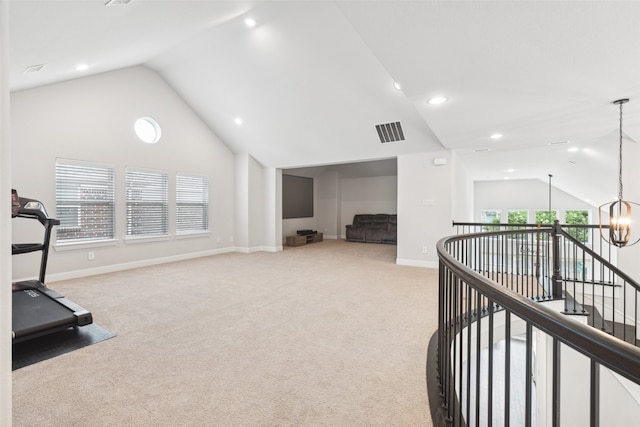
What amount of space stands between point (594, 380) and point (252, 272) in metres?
5.37

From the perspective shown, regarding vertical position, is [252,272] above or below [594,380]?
below

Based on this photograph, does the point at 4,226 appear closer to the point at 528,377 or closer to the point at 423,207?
the point at 528,377

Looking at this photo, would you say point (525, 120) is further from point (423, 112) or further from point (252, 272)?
point (252, 272)

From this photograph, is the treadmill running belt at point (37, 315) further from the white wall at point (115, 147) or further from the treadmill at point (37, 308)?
the white wall at point (115, 147)

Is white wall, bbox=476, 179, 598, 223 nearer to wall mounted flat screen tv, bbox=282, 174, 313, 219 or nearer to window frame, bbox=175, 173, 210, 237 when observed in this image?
wall mounted flat screen tv, bbox=282, 174, 313, 219

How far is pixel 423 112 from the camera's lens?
3.87 meters

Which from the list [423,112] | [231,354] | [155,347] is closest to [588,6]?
[423,112]

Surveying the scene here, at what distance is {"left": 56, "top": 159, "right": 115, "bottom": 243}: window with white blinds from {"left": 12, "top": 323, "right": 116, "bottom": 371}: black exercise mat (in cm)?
278

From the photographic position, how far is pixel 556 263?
398 centimetres

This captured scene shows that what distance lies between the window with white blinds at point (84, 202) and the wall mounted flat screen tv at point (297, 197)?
16.8 ft

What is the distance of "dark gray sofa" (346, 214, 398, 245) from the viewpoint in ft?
32.8

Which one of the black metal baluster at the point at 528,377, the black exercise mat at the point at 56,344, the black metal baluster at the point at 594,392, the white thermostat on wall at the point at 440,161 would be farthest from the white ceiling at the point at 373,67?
the black exercise mat at the point at 56,344

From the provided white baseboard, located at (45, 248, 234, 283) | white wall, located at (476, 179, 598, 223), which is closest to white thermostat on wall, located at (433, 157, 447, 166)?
white baseboard, located at (45, 248, 234, 283)

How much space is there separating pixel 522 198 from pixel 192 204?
12.2 metres
